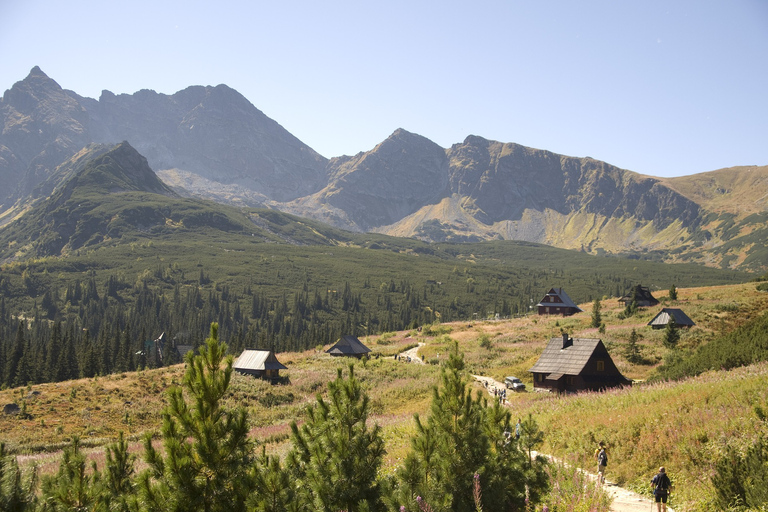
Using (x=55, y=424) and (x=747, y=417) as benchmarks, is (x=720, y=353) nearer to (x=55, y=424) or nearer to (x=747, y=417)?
(x=747, y=417)

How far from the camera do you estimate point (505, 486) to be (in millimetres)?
9891

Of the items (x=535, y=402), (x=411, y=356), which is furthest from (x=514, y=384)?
(x=411, y=356)

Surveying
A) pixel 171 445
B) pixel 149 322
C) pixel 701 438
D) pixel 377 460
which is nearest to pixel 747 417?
pixel 701 438

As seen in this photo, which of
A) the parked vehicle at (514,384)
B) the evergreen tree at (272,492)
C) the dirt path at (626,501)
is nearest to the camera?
the evergreen tree at (272,492)

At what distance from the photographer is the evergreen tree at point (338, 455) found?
28.2ft

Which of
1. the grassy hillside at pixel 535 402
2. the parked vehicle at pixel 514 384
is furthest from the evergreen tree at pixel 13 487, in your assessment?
the parked vehicle at pixel 514 384

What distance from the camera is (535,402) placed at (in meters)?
30.0

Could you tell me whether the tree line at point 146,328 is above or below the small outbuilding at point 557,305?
below

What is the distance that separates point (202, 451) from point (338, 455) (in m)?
2.52

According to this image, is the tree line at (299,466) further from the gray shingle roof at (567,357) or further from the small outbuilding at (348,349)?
the small outbuilding at (348,349)

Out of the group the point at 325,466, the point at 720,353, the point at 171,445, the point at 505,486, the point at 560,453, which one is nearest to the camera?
the point at 171,445

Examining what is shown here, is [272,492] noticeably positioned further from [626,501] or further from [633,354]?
[633,354]

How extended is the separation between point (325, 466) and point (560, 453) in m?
12.3

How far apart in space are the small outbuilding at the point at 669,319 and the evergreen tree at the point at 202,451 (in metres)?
58.1
